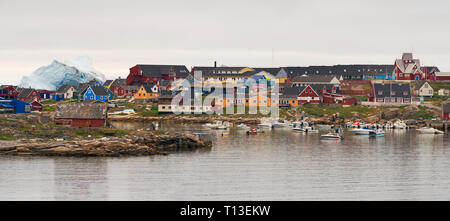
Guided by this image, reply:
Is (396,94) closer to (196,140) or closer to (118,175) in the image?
(196,140)

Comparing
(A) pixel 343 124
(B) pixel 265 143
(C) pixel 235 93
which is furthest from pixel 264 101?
(B) pixel 265 143

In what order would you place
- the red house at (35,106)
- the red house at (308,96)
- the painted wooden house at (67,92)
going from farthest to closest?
1. the painted wooden house at (67,92)
2. the red house at (308,96)
3. the red house at (35,106)

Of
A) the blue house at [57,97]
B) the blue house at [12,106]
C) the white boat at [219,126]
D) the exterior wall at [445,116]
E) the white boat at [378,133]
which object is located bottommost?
the white boat at [378,133]

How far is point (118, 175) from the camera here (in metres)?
49.4

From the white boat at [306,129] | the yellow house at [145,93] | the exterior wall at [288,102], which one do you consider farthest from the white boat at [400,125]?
the yellow house at [145,93]

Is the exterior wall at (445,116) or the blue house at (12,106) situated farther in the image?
the exterior wall at (445,116)

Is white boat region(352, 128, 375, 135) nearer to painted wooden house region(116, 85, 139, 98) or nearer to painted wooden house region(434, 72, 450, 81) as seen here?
painted wooden house region(434, 72, 450, 81)

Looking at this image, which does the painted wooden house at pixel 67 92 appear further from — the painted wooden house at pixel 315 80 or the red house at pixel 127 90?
the painted wooden house at pixel 315 80

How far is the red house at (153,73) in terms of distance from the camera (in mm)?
140875

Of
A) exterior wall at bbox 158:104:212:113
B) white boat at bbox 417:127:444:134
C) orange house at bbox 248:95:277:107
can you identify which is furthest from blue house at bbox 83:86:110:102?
white boat at bbox 417:127:444:134

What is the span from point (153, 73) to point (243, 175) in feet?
307

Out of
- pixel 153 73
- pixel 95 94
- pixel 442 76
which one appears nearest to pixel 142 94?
pixel 95 94

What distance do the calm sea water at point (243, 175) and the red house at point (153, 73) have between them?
74628 millimetres

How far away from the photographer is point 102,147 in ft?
195
